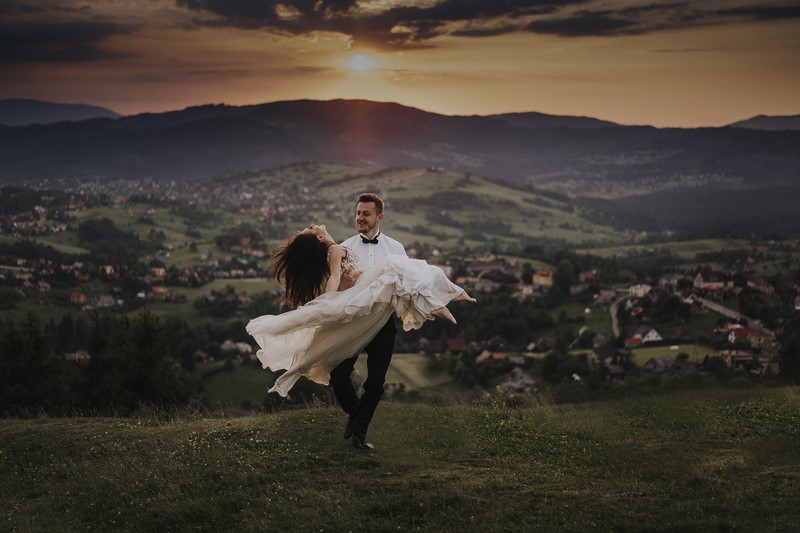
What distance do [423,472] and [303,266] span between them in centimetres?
321

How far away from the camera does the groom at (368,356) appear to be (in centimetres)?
978

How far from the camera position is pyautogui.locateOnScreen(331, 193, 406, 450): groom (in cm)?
978

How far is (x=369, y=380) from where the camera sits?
9.73m

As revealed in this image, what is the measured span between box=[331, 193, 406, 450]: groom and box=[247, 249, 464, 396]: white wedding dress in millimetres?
160

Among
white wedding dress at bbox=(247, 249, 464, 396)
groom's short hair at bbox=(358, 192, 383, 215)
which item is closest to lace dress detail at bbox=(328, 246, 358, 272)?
white wedding dress at bbox=(247, 249, 464, 396)

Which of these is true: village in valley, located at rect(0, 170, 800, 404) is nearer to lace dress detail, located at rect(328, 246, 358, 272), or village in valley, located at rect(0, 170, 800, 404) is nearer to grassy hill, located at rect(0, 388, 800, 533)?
grassy hill, located at rect(0, 388, 800, 533)

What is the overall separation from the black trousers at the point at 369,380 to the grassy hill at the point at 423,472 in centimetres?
51

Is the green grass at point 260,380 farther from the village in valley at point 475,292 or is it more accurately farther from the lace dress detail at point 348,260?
the lace dress detail at point 348,260

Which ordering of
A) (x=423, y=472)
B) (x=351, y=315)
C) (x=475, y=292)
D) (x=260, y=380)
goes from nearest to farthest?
(x=423, y=472), (x=351, y=315), (x=260, y=380), (x=475, y=292)

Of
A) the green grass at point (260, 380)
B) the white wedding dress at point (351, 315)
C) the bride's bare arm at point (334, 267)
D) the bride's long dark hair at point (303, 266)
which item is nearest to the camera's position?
the white wedding dress at point (351, 315)

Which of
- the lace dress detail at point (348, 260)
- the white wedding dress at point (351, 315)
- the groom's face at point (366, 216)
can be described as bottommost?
the white wedding dress at point (351, 315)

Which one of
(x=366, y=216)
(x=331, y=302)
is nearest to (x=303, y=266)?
(x=331, y=302)

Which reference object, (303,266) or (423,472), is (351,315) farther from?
(423,472)

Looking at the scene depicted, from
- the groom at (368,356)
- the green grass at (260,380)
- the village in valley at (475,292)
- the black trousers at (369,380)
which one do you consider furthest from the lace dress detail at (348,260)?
the green grass at (260,380)
